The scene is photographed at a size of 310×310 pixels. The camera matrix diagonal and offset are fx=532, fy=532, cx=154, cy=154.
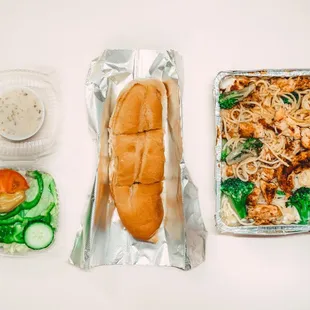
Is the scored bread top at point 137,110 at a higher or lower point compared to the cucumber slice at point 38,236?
higher

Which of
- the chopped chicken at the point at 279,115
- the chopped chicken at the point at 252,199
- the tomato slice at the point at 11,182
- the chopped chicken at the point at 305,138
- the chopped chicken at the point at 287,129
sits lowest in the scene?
the chopped chicken at the point at 252,199

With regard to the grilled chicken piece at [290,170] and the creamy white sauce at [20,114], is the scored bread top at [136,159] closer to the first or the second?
the creamy white sauce at [20,114]

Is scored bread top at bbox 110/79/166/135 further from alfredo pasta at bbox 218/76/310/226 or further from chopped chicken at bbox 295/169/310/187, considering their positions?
chopped chicken at bbox 295/169/310/187

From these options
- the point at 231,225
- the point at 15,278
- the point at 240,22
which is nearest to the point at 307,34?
the point at 240,22

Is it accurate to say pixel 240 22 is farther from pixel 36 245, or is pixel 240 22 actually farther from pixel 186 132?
pixel 36 245

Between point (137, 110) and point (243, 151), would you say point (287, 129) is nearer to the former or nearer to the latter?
point (243, 151)

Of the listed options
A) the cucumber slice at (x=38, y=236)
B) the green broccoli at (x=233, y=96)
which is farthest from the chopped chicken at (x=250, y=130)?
the cucumber slice at (x=38, y=236)

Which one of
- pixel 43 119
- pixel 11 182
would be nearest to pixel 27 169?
pixel 11 182
